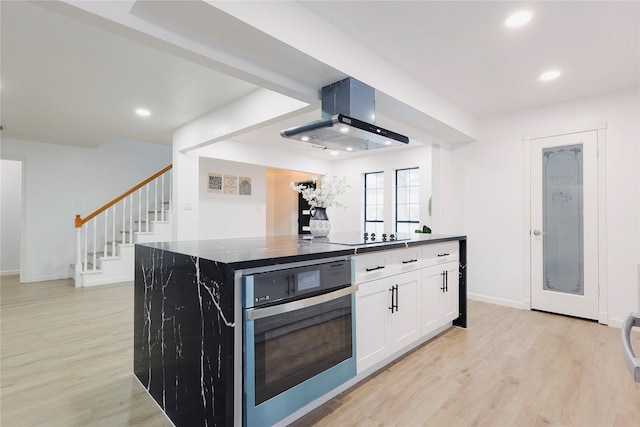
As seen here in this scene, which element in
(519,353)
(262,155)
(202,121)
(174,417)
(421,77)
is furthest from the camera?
(262,155)

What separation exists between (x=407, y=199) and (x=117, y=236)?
19.4 ft

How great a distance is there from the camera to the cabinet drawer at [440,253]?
2698 mm

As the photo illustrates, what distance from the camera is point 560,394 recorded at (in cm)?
202

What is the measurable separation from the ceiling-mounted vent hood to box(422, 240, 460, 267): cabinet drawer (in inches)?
38.0

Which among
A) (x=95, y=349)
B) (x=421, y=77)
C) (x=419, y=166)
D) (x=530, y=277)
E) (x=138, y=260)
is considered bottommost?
(x=95, y=349)

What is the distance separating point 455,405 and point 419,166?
4.93 meters

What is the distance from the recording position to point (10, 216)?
6141 millimetres

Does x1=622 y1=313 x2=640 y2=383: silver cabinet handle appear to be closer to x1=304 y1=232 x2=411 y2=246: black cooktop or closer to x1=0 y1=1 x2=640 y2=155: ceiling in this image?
x1=304 y1=232 x2=411 y2=246: black cooktop

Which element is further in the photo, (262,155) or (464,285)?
(262,155)

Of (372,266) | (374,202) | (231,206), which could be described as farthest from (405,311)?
(231,206)

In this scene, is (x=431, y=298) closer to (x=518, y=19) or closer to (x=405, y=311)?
(x=405, y=311)

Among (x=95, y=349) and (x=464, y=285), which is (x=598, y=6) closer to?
(x=464, y=285)

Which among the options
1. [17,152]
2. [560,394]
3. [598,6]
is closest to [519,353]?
[560,394]

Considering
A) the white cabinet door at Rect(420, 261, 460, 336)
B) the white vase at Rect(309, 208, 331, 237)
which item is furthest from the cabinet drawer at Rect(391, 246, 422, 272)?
the white vase at Rect(309, 208, 331, 237)
